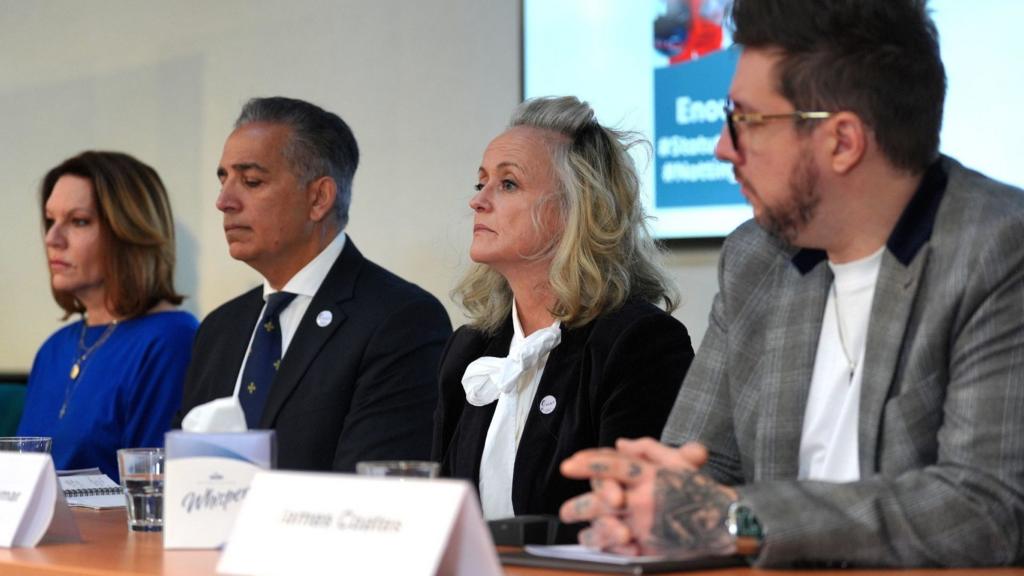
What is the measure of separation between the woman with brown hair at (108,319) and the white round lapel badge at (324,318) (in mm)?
902

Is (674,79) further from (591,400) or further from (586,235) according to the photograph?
(591,400)

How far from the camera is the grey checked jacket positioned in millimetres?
1590

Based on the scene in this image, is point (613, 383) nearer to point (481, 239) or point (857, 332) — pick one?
point (481, 239)

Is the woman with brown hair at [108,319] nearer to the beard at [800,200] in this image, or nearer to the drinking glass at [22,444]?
the drinking glass at [22,444]

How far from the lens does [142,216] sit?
14.0 ft

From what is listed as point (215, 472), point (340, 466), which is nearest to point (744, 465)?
point (215, 472)

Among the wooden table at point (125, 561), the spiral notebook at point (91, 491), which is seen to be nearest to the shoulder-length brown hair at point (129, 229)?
the spiral notebook at point (91, 491)

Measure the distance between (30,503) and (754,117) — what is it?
3.74ft

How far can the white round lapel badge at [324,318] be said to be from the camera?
3.23m

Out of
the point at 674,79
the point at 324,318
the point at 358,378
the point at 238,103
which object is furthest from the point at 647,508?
the point at 238,103

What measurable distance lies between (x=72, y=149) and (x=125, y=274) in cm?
94

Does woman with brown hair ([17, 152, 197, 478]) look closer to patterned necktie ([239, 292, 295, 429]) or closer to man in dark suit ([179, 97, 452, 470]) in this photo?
man in dark suit ([179, 97, 452, 470])

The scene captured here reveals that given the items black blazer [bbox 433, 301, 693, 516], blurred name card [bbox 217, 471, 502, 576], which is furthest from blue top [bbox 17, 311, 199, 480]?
blurred name card [bbox 217, 471, 502, 576]

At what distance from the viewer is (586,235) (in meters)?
2.88
